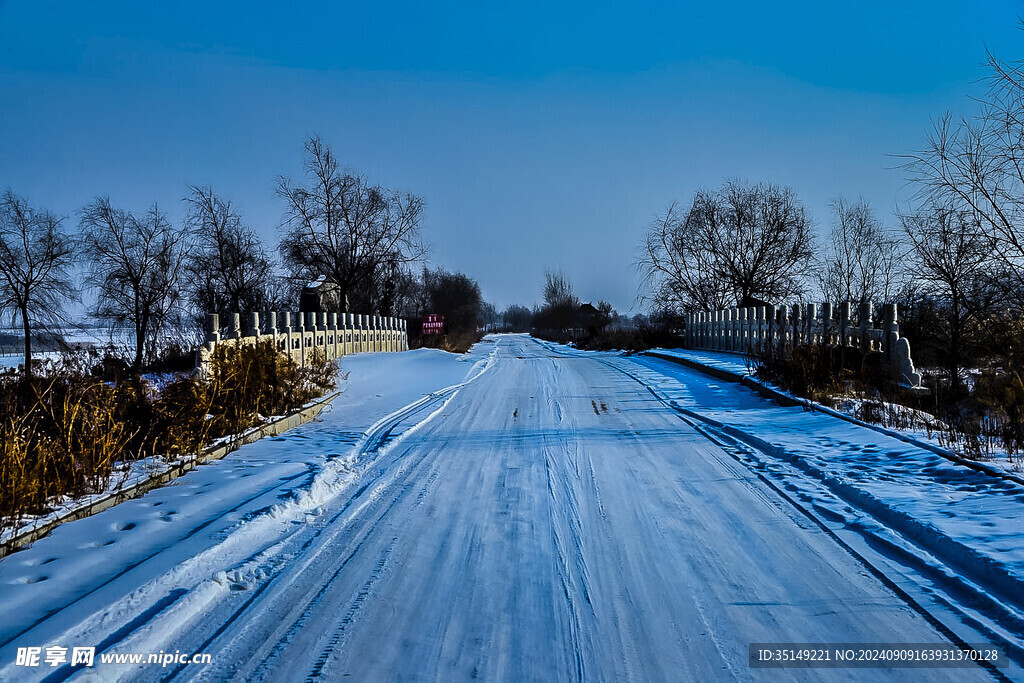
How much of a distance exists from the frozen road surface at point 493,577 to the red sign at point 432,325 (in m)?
35.8

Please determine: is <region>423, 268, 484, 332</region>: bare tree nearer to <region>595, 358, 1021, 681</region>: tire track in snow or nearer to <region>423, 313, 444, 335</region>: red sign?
<region>423, 313, 444, 335</region>: red sign

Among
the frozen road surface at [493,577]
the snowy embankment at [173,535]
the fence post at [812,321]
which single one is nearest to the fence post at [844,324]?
the fence post at [812,321]

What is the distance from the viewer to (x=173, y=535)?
4551mm

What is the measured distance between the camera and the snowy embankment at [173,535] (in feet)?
11.3

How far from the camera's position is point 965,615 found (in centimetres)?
338

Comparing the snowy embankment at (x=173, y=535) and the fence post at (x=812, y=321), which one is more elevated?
the fence post at (x=812, y=321)

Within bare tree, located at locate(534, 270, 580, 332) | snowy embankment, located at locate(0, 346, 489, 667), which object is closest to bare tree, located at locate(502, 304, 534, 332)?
bare tree, located at locate(534, 270, 580, 332)

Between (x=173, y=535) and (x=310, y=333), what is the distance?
15.5 m

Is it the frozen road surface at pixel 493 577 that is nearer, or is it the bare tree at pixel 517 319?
the frozen road surface at pixel 493 577

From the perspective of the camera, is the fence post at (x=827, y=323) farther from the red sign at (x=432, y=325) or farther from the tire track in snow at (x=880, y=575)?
the red sign at (x=432, y=325)

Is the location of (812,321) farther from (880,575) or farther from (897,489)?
(880,575)

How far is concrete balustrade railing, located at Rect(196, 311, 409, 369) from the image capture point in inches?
530

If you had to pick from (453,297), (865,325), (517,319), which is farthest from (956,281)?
(517,319)

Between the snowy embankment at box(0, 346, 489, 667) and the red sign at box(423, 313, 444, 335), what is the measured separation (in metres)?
34.4
